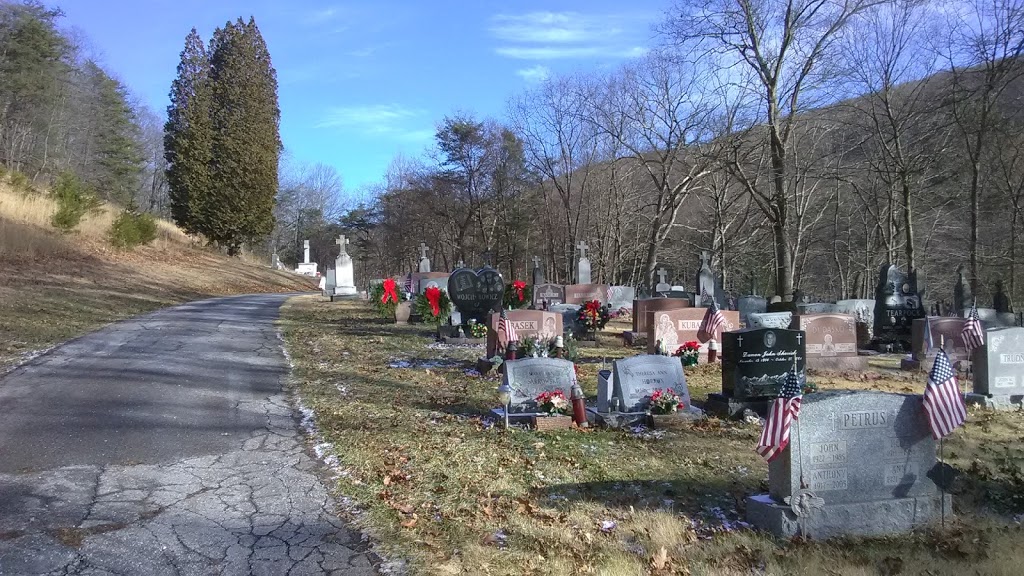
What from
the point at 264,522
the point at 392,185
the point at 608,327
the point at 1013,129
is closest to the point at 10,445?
the point at 264,522

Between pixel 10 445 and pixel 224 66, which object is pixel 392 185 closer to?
pixel 224 66

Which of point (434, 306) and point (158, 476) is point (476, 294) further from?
point (158, 476)

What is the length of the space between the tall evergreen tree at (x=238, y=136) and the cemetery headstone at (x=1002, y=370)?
133ft

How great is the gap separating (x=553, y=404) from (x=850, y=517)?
3760 millimetres

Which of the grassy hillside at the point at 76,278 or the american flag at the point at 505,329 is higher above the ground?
the grassy hillside at the point at 76,278

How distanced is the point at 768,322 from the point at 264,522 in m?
11.8

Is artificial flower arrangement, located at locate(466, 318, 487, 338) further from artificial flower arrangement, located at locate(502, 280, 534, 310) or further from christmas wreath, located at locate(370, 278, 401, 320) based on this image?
christmas wreath, located at locate(370, 278, 401, 320)

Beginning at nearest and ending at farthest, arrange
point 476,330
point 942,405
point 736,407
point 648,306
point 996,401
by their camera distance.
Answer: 1. point 942,405
2. point 736,407
3. point 996,401
4. point 476,330
5. point 648,306

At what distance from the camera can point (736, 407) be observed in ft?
29.9

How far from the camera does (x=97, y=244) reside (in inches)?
1134

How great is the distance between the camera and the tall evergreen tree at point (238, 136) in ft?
140

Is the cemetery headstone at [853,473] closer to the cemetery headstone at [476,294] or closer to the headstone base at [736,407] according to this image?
the headstone base at [736,407]

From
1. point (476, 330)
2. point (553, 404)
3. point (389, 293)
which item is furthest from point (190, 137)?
point (553, 404)

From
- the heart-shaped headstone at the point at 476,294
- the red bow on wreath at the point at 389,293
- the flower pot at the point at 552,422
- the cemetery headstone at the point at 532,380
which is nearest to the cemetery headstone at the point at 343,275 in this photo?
the red bow on wreath at the point at 389,293
